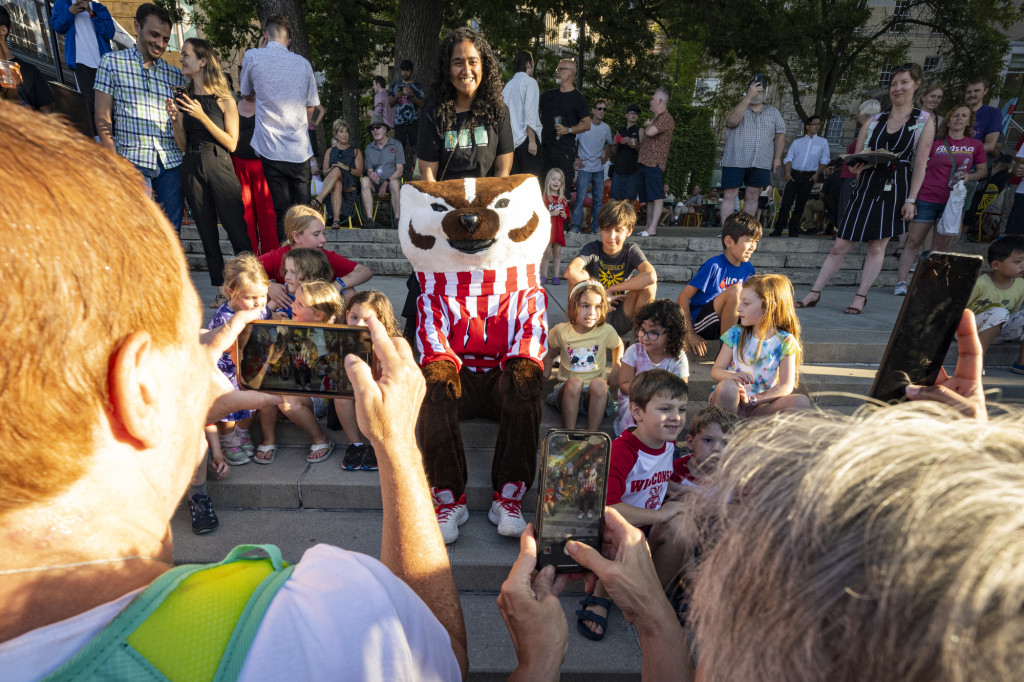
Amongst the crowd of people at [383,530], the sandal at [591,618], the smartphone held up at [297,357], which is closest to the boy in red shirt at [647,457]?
the sandal at [591,618]

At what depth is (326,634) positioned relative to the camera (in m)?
0.65

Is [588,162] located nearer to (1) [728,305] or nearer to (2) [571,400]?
(1) [728,305]

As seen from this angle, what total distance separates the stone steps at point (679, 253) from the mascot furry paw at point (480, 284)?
398 centimetres

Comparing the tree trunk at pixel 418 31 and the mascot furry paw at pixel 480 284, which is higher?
the tree trunk at pixel 418 31

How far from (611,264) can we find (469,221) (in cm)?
150

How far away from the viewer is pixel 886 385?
5.41ft

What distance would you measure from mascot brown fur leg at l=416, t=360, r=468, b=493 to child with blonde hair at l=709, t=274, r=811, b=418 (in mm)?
1536

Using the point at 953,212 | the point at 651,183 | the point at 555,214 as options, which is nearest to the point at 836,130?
the point at 651,183

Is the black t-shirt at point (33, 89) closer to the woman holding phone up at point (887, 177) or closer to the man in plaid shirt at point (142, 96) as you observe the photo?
the man in plaid shirt at point (142, 96)

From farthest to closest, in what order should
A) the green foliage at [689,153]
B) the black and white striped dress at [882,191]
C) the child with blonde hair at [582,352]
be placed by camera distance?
1. the green foliage at [689,153]
2. the black and white striped dress at [882,191]
3. the child with blonde hair at [582,352]

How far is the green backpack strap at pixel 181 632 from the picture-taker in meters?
0.55

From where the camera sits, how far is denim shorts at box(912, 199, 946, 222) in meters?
6.07

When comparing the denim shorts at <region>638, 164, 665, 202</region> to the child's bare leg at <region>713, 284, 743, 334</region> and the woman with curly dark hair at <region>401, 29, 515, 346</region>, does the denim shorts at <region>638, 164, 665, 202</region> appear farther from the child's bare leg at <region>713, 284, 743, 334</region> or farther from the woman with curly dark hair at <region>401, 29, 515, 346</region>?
the woman with curly dark hair at <region>401, 29, 515, 346</region>

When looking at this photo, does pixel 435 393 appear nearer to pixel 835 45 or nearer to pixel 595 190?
pixel 595 190
